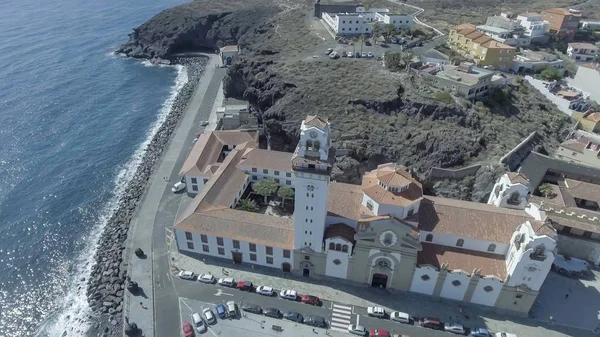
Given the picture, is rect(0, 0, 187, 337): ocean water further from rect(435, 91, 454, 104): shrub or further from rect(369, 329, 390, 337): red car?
rect(435, 91, 454, 104): shrub

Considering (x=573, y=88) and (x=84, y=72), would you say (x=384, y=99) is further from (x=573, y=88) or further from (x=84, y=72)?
(x=84, y=72)

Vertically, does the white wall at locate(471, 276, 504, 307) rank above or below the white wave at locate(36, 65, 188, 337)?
above

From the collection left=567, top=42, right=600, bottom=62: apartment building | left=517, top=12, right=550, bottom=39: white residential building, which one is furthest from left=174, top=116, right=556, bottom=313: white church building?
left=517, top=12, right=550, bottom=39: white residential building

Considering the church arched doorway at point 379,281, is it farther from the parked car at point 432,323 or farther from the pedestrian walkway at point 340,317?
the parked car at point 432,323

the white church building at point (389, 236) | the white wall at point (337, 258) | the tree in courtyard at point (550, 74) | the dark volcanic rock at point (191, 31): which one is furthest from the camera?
the dark volcanic rock at point (191, 31)

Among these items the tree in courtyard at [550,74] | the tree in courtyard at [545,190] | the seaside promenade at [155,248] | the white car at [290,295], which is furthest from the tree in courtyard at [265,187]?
the tree in courtyard at [550,74]

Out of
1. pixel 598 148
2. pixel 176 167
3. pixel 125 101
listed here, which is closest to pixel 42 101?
pixel 125 101
